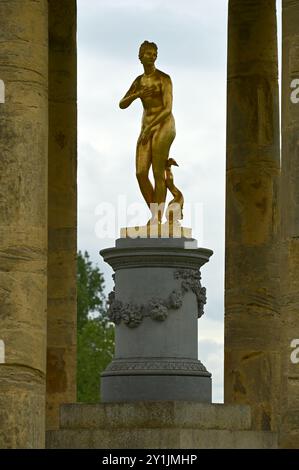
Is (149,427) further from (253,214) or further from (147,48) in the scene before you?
(147,48)

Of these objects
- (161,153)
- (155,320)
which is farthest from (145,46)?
(155,320)

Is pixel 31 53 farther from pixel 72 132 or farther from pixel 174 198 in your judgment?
pixel 72 132

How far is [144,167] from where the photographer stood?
6612cm

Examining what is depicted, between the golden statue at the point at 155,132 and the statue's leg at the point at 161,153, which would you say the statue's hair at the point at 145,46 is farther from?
the statue's leg at the point at 161,153

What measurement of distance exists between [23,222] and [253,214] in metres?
18.3

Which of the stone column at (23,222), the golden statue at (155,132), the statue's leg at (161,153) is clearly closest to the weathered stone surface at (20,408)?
the stone column at (23,222)

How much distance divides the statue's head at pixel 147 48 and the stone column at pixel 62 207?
20.9 feet

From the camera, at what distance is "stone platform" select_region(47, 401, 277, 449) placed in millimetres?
59000

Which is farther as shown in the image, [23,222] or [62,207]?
[62,207]

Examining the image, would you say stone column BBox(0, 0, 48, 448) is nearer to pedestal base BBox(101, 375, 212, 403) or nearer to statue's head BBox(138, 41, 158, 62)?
pedestal base BBox(101, 375, 212, 403)

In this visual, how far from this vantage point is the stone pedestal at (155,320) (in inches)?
2470

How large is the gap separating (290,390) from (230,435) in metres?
7.60

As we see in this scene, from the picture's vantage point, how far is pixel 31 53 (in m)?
53.8

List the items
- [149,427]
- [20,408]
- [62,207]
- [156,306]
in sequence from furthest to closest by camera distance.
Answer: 1. [62,207]
2. [156,306]
3. [149,427]
4. [20,408]
